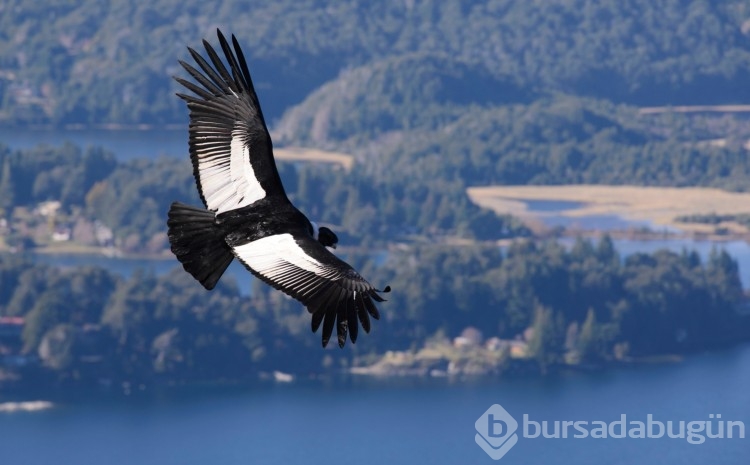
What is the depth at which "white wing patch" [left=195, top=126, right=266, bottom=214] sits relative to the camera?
5.79m

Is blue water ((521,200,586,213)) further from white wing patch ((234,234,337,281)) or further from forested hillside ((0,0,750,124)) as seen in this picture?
white wing patch ((234,234,337,281))

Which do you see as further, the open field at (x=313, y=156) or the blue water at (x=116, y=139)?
the blue water at (x=116, y=139)

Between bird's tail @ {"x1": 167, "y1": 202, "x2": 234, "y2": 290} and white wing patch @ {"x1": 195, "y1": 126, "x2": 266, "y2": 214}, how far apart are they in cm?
8

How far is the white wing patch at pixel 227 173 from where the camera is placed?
19.0 feet

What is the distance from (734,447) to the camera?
29594mm

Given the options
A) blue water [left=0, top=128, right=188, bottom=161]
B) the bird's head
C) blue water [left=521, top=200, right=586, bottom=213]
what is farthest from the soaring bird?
blue water [left=0, top=128, right=188, bottom=161]

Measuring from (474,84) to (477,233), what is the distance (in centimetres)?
1774

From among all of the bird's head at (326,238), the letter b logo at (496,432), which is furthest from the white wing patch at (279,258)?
the letter b logo at (496,432)

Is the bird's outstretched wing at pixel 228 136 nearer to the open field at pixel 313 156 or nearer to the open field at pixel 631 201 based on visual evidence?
the open field at pixel 631 201

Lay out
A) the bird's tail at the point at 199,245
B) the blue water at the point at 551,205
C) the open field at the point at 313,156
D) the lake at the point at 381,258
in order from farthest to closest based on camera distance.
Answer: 1. the open field at the point at 313,156
2. the blue water at the point at 551,205
3. the lake at the point at 381,258
4. the bird's tail at the point at 199,245

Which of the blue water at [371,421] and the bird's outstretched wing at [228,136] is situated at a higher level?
the bird's outstretched wing at [228,136]

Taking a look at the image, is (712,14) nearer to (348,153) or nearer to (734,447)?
(348,153)

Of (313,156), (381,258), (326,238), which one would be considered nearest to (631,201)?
(381,258)

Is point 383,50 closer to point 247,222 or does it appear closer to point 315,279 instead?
point 247,222
